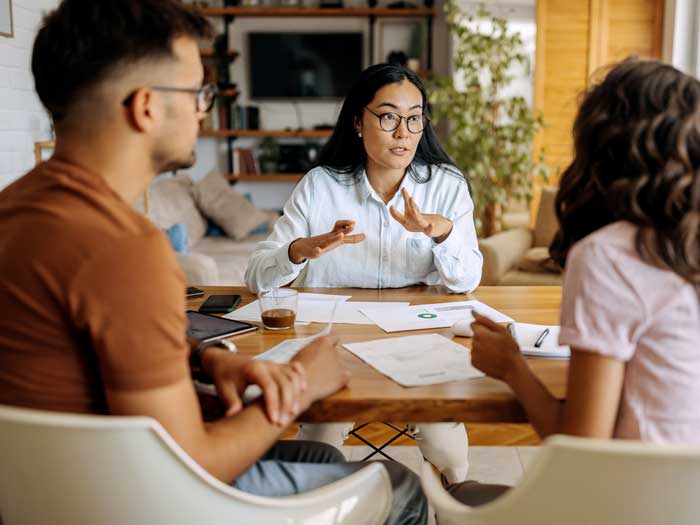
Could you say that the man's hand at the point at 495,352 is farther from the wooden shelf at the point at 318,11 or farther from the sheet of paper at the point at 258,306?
the wooden shelf at the point at 318,11

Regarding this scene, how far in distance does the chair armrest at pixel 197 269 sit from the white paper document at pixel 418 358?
6.92 feet

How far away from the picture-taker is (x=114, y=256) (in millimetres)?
832

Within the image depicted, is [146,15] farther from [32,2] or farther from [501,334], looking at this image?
[32,2]

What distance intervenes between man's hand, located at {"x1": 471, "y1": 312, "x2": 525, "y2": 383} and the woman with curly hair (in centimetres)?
19

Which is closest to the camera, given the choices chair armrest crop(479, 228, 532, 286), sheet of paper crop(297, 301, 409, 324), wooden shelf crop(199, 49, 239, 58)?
sheet of paper crop(297, 301, 409, 324)

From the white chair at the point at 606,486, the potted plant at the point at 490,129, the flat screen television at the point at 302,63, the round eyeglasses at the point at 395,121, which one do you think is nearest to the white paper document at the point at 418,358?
the white chair at the point at 606,486

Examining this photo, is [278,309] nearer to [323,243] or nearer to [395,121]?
[323,243]

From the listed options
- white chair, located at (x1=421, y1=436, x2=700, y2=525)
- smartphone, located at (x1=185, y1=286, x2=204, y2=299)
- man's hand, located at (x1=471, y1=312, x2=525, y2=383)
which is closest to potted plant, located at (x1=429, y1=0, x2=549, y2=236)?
smartphone, located at (x1=185, y1=286, x2=204, y2=299)

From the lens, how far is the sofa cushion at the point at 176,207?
443 cm

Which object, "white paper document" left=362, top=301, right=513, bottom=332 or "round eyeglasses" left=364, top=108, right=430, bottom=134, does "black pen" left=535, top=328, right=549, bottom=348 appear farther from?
"round eyeglasses" left=364, top=108, right=430, bottom=134

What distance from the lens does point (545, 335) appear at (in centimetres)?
141

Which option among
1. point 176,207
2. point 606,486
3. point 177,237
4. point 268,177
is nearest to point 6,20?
point 177,237

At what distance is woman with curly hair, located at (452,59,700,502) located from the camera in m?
0.90

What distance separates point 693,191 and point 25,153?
3256 mm
